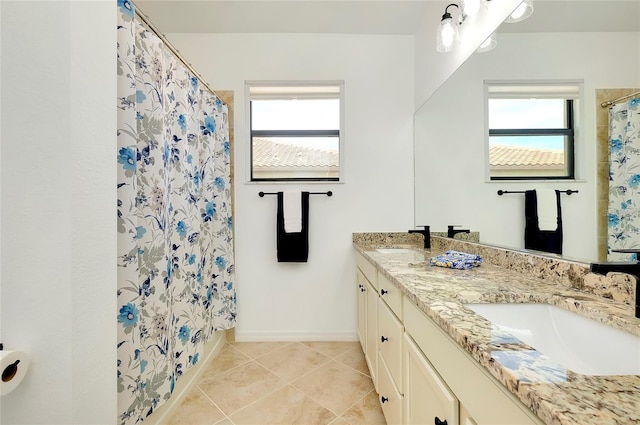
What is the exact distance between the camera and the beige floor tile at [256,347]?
2020 mm

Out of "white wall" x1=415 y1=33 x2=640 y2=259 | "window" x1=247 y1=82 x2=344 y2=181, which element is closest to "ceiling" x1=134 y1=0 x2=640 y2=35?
"window" x1=247 y1=82 x2=344 y2=181

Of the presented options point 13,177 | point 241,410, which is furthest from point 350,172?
point 13,177

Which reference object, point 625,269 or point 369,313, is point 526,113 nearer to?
point 625,269

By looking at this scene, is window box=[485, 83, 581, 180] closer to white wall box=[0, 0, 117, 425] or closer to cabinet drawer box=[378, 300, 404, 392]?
cabinet drawer box=[378, 300, 404, 392]

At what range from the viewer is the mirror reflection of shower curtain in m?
0.70

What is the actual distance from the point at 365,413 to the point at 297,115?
7.09ft

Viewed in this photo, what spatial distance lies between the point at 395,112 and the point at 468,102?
0.82 meters

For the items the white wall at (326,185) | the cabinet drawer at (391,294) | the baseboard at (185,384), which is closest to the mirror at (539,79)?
the white wall at (326,185)

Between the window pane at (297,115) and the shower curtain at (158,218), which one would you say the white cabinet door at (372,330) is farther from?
the window pane at (297,115)

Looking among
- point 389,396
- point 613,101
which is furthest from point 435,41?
→ point 389,396

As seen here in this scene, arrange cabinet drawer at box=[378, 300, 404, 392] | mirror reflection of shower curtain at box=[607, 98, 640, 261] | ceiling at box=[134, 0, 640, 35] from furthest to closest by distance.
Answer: ceiling at box=[134, 0, 640, 35] < cabinet drawer at box=[378, 300, 404, 392] < mirror reflection of shower curtain at box=[607, 98, 640, 261]

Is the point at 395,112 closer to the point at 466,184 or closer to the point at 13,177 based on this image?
the point at 466,184

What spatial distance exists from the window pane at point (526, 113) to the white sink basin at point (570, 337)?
2.09 feet

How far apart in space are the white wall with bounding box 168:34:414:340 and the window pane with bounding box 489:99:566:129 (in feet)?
3.34
